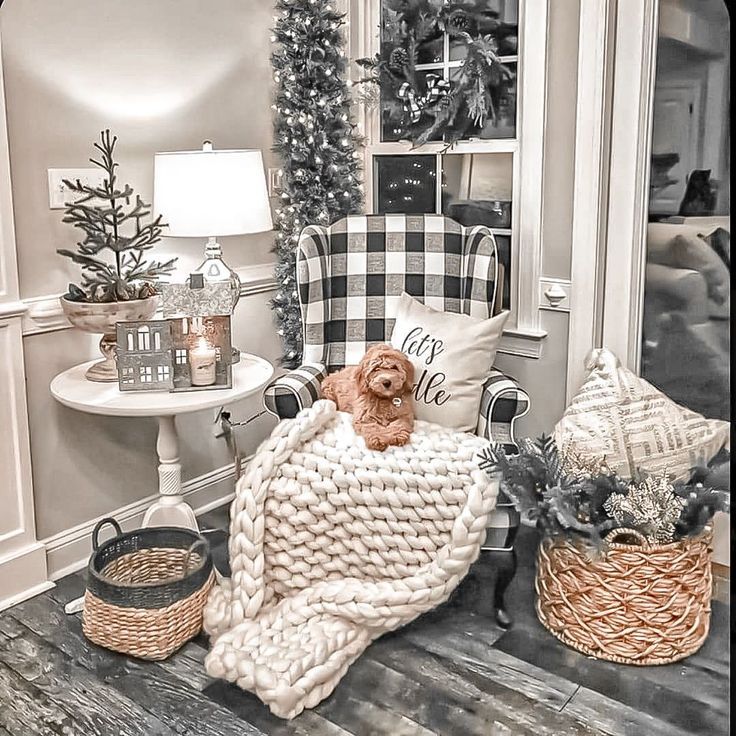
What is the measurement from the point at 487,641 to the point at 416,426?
0.61 meters

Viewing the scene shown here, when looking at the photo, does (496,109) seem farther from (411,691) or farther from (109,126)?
(411,691)

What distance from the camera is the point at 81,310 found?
241 cm

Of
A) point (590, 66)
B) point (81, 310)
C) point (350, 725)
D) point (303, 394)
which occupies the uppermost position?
point (590, 66)

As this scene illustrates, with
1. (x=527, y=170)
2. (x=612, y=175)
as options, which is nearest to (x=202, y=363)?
(x=527, y=170)

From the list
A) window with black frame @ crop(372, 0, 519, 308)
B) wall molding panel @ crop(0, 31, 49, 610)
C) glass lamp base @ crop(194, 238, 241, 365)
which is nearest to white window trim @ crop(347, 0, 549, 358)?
window with black frame @ crop(372, 0, 519, 308)

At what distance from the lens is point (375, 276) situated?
2.83m

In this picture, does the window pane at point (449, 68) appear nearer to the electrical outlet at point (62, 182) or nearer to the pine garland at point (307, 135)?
the pine garland at point (307, 135)

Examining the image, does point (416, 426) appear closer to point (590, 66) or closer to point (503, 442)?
point (503, 442)

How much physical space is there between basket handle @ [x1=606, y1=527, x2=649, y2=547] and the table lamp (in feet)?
4.59

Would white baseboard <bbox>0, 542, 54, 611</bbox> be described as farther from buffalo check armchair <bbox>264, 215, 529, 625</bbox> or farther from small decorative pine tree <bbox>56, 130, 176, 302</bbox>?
buffalo check armchair <bbox>264, 215, 529, 625</bbox>

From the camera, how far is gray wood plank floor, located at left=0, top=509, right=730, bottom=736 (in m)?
1.94

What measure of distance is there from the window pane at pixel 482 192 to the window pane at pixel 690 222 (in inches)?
20.5

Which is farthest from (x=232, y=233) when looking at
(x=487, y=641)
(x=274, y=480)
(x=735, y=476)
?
(x=735, y=476)

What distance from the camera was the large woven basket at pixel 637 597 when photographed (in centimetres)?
211
